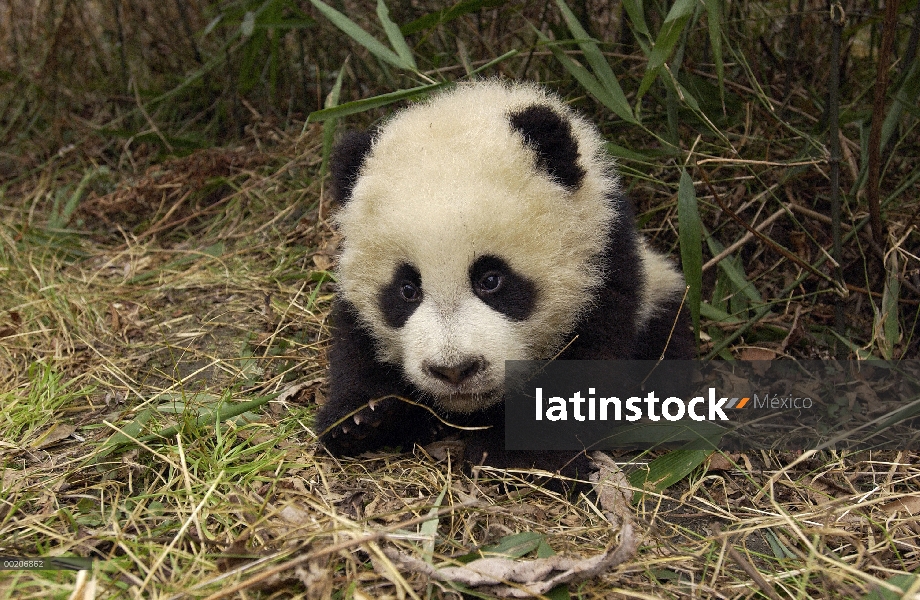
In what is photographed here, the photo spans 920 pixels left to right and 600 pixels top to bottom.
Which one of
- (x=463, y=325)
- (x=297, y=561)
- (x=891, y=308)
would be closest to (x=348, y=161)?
(x=463, y=325)

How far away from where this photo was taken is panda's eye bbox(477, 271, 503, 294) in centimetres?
248

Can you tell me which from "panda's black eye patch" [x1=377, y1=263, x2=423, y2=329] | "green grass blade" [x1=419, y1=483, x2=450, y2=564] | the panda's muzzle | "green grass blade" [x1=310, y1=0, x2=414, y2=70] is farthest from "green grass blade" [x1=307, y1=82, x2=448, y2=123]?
"green grass blade" [x1=419, y1=483, x2=450, y2=564]

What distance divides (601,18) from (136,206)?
316 cm

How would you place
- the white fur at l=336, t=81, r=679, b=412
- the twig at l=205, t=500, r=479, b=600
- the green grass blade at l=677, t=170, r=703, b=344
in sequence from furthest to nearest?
the green grass blade at l=677, t=170, r=703, b=344 < the white fur at l=336, t=81, r=679, b=412 < the twig at l=205, t=500, r=479, b=600

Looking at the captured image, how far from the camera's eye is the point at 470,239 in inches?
94.6

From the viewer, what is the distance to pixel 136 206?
5141mm

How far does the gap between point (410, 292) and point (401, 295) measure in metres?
0.04

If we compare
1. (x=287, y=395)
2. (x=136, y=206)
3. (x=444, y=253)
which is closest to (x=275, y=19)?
(x=136, y=206)

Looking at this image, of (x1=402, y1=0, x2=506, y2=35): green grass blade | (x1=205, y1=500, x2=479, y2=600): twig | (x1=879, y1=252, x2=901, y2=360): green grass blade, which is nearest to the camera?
(x1=205, y1=500, x2=479, y2=600): twig

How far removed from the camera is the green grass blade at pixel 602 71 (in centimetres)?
344

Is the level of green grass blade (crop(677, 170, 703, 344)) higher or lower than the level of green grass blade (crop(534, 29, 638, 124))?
lower

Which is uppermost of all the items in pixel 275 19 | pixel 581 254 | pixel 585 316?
pixel 275 19

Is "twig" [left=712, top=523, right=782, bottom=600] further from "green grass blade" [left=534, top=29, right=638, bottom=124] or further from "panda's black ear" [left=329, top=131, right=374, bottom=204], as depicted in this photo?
"green grass blade" [left=534, top=29, right=638, bottom=124]

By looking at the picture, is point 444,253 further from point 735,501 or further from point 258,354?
point 258,354
